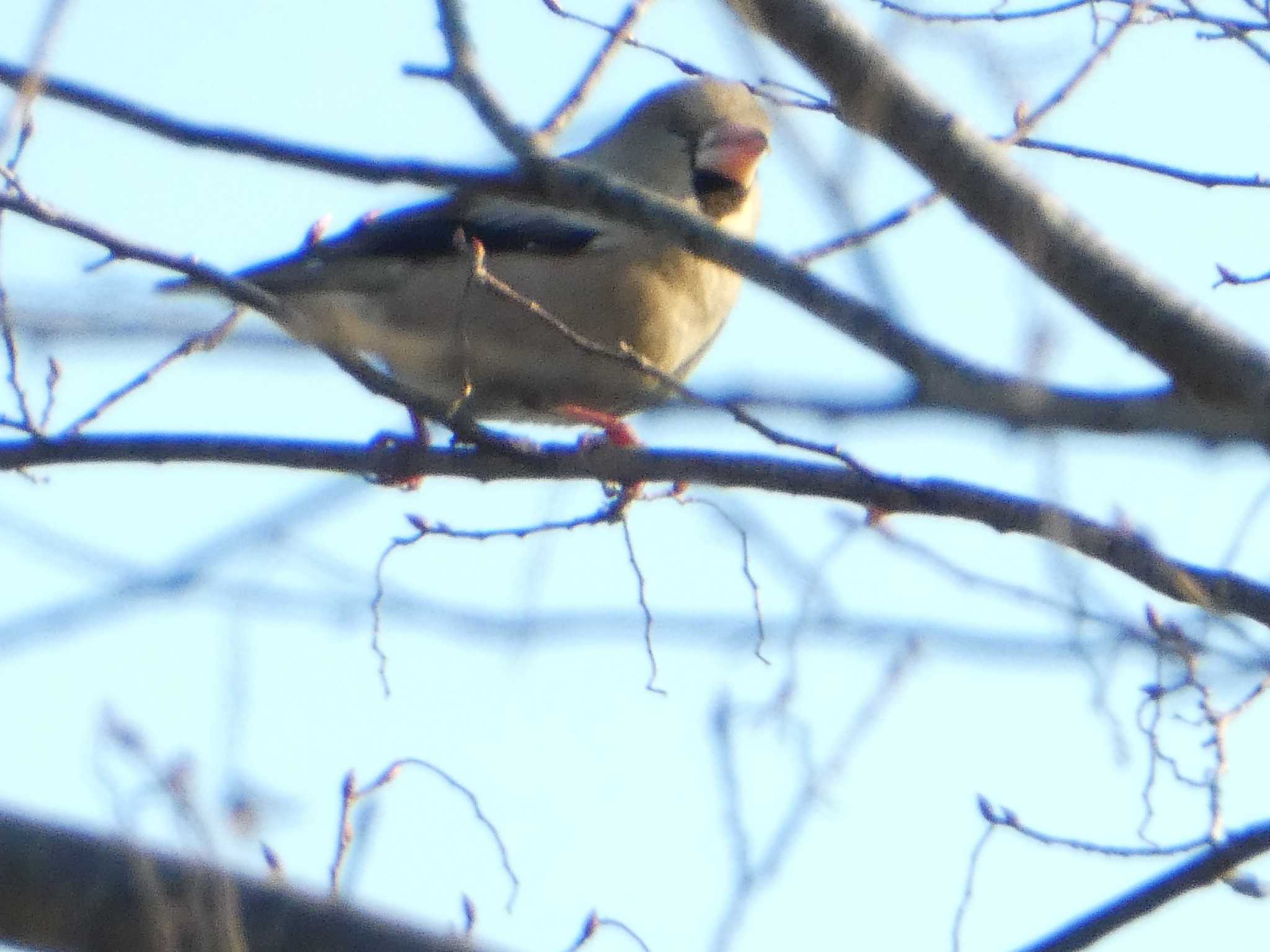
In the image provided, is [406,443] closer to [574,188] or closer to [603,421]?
[603,421]

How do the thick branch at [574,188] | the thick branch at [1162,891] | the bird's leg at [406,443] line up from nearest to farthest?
the thick branch at [574,188], the thick branch at [1162,891], the bird's leg at [406,443]

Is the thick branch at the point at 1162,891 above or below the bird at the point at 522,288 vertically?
below

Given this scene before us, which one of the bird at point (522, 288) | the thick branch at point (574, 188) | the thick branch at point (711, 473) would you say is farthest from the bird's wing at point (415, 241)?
the thick branch at point (574, 188)

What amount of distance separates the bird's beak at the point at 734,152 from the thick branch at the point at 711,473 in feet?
5.26

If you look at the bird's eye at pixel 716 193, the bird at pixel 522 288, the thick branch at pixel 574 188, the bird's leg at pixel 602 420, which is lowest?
the thick branch at pixel 574 188

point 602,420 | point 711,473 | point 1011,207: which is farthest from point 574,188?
point 602,420

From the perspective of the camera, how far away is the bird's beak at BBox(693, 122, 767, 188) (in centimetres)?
527

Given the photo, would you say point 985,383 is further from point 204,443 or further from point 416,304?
point 416,304

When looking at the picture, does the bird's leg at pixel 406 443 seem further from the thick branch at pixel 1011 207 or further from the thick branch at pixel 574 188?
the thick branch at pixel 1011 207

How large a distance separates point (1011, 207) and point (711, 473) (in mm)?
740

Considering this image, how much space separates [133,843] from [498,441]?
51.2 inches

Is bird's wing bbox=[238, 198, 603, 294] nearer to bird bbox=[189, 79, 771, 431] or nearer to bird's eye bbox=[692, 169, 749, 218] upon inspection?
bird bbox=[189, 79, 771, 431]

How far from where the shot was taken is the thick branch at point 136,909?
98.8 inches

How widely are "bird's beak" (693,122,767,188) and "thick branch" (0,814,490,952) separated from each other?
310cm
